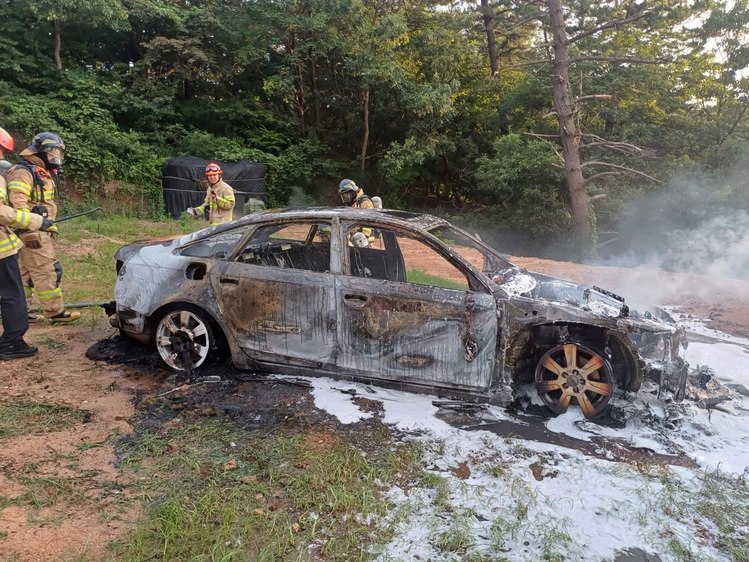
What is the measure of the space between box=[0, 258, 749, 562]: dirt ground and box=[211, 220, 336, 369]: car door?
34 cm

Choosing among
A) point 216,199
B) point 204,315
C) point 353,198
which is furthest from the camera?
point 216,199

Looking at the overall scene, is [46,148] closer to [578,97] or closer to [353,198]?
[353,198]

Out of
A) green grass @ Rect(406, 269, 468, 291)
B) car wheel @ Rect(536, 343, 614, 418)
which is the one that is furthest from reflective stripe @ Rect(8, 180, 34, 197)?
car wheel @ Rect(536, 343, 614, 418)

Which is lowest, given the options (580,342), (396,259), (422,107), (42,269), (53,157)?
(580,342)

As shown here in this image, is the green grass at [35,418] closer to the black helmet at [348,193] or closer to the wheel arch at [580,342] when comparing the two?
the wheel arch at [580,342]

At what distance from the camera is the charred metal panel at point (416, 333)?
13.2 feet

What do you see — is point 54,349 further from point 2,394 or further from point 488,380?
point 488,380

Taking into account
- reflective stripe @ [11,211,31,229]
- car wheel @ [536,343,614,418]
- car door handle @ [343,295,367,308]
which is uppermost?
reflective stripe @ [11,211,31,229]

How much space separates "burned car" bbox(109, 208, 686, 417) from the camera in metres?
4.04

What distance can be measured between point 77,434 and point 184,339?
3.90 feet

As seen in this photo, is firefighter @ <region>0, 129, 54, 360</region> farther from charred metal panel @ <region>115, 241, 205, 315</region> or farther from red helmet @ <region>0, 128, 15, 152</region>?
charred metal panel @ <region>115, 241, 205, 315</region>

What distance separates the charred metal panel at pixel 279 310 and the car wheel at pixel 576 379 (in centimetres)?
168

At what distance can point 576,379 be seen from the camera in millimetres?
4117

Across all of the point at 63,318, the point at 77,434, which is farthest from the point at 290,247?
the point at 63,318
